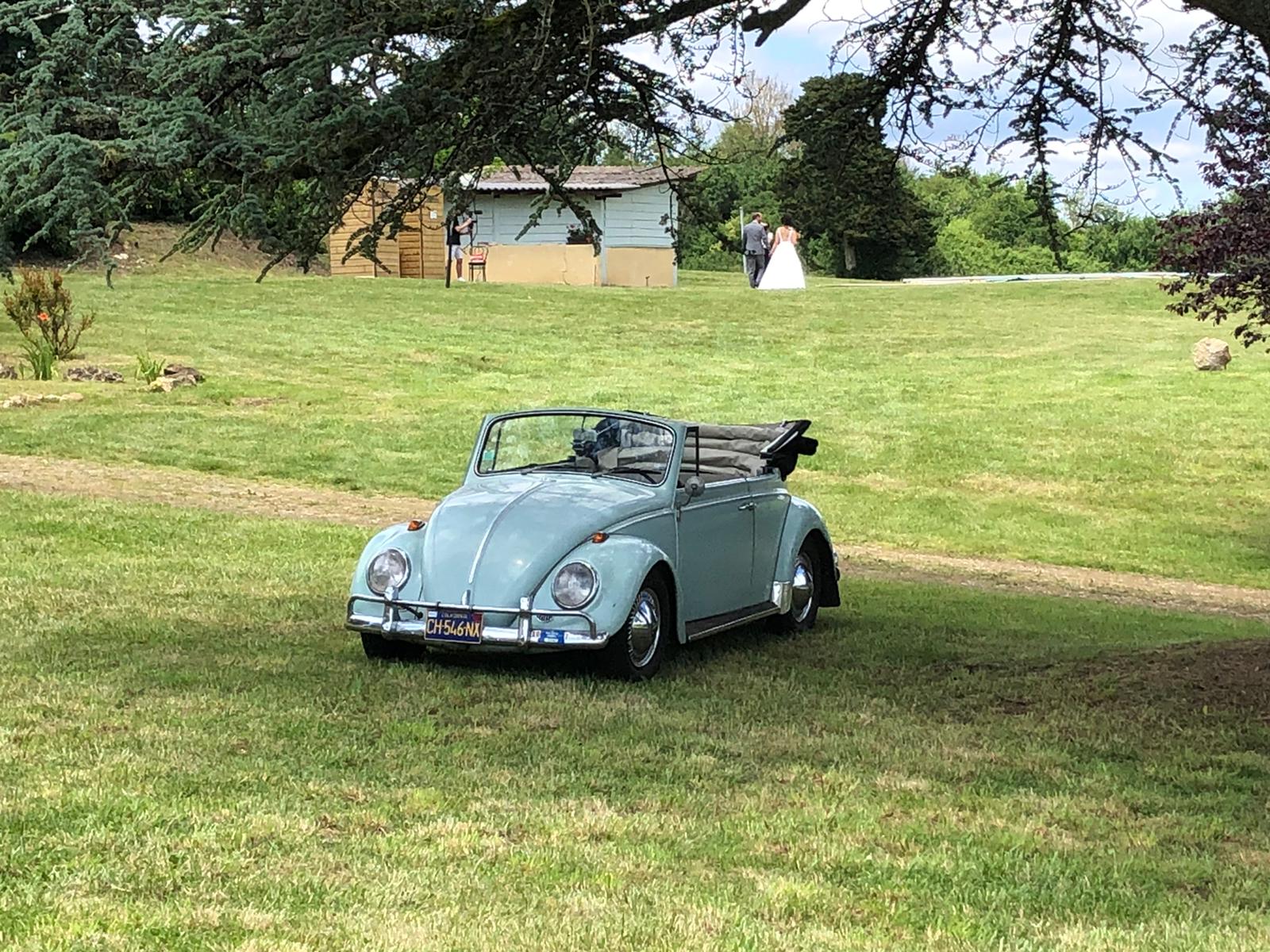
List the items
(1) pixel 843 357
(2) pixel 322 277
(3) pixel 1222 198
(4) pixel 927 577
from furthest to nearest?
(2) pixel 322 277 → (1) pixel 843 357 → (4) pixel 927 577 → (3) pixel 1222 198

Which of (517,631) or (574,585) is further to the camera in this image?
(574,585)

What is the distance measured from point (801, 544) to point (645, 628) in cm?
244

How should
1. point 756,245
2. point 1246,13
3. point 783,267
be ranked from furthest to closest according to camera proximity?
1. point 783,267
2. point 756,245
3. point 1246,13

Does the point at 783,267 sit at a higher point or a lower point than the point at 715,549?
higher

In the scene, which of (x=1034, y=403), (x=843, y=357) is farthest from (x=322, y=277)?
(x=1034, y=403)

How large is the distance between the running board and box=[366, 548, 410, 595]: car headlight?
171 cm

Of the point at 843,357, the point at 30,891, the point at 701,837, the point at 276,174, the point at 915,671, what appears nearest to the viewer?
the point at 30,891

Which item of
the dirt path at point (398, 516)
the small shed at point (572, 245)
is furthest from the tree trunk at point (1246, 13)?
the small shed at point (572, 245)

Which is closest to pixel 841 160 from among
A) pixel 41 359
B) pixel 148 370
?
pixel 148 370

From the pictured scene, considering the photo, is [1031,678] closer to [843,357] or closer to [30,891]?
A: [30,891]

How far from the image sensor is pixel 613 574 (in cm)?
884

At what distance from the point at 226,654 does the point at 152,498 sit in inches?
328

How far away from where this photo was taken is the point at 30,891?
4578mm

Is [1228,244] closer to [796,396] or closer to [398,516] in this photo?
[398,516]
